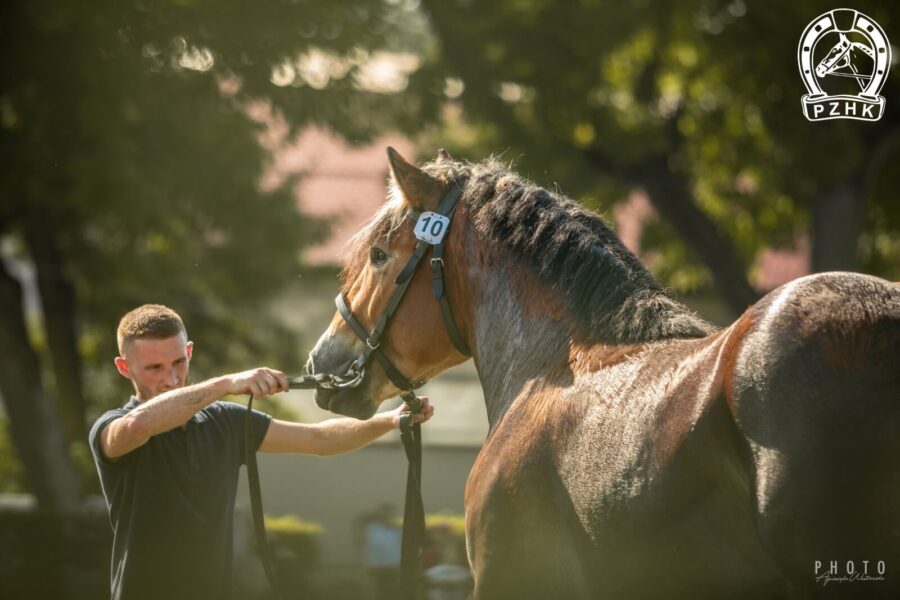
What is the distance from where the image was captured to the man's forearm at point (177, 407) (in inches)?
137

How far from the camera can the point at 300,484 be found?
1074cm

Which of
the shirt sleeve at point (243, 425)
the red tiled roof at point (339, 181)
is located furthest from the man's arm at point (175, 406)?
the red tiled roof at point (339, 181)

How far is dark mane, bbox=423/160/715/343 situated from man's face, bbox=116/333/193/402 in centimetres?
118

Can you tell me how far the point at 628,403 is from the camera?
2.98 metres

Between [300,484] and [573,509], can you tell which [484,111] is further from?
[573,509]

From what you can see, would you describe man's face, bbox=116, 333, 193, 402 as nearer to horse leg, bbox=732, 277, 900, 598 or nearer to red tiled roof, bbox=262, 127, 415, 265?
horse leg, bbox=732, 277, 900, 598

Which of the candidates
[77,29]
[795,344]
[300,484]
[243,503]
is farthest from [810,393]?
[77,29]

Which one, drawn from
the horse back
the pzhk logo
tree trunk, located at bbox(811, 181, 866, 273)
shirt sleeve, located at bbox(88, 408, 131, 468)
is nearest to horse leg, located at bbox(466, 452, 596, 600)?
the horse back

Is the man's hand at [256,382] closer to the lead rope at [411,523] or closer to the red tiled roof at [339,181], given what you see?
the lead rope at [411,523]

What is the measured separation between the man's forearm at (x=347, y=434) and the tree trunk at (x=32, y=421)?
26.8 ft

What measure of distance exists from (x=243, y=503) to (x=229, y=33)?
4822 millimetres

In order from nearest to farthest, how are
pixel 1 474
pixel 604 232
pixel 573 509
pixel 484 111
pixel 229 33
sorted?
1. pixel 573 509
2. pixel 604 232
3. pixel 229 33
4. pixel 484 111
5. pixel 1 474

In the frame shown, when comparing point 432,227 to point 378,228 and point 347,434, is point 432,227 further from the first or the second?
point 347,434

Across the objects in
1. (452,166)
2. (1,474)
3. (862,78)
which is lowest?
(1,474)
